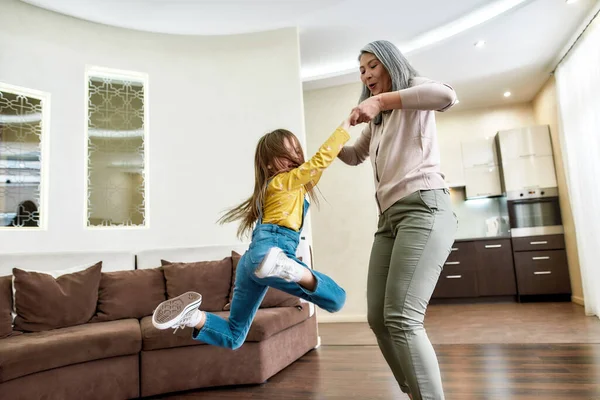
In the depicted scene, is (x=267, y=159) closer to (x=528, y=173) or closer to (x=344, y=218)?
(x=344, y=218)

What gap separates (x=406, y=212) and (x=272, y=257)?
463 mm

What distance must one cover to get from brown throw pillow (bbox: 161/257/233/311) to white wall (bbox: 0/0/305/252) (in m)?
0.86

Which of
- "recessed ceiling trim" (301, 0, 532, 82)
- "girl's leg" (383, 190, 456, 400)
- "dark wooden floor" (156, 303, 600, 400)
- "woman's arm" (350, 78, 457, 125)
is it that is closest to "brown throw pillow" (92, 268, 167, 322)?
"dark wooden floor" (156, 303, 600, 400)

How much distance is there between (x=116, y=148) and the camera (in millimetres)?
3955

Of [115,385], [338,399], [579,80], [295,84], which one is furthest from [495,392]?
[579,80]

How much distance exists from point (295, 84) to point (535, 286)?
4.09 metres

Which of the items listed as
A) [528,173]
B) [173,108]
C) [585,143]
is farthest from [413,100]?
Answer: [528,173]

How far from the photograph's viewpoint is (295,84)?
4.21 meters

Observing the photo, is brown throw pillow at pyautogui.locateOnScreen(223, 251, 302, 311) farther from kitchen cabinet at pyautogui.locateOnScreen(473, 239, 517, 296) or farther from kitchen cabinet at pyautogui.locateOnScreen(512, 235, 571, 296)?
kitchen cabinet at pyautogui.locateOnScreen(512, 235, 571, 296)

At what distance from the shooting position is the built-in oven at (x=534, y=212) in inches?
218

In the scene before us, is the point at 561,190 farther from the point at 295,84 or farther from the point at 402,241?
the point at 402,241

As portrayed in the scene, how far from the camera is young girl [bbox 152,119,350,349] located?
4.85 ft

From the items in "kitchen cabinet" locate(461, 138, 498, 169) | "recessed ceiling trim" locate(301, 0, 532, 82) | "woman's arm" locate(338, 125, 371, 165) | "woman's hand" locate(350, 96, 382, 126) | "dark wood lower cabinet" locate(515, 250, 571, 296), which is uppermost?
"recessed ceiling trim" locate(301, 0, 532, 82)

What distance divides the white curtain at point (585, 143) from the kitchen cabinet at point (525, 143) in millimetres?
777
